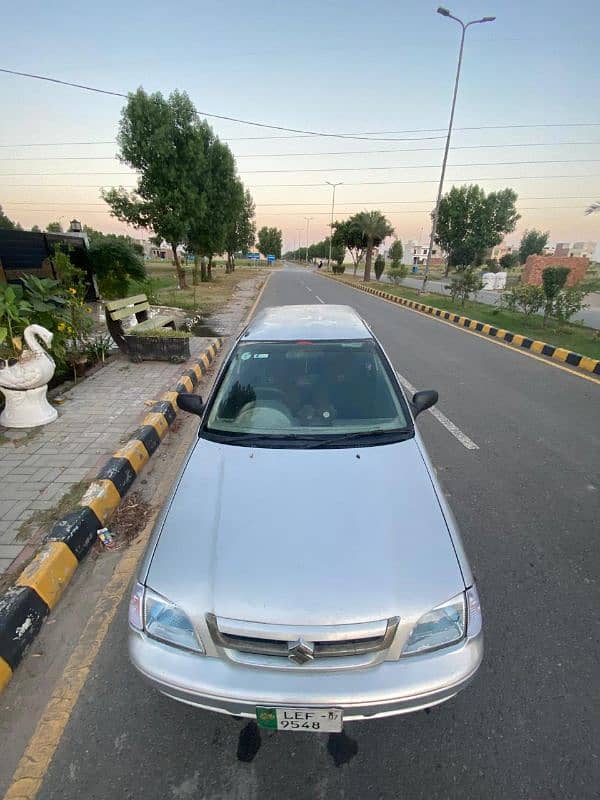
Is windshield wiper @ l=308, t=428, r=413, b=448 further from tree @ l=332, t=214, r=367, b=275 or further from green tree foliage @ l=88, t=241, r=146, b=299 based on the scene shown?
tree @ l=332, t=214, r=367, b=275

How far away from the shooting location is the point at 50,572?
2.46 m

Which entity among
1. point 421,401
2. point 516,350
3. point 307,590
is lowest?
point 516,350

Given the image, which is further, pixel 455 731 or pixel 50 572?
pixel 50 572

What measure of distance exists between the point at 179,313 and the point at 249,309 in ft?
9.81

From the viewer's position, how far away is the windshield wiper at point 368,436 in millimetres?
2314

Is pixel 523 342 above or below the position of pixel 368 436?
below

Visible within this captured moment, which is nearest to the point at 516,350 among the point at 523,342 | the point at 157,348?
the point at 523,342

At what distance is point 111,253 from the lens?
9.34 meters

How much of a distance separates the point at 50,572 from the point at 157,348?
17.3ft

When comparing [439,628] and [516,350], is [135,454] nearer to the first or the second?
[439,628]

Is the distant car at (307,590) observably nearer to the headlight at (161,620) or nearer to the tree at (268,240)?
the headlight at (161,620)

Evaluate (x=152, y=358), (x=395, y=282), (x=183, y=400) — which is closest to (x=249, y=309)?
(x=152, y=358)

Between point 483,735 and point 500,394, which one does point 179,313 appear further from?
point 483,735

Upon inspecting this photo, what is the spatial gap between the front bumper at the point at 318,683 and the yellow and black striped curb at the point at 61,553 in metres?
1.05
